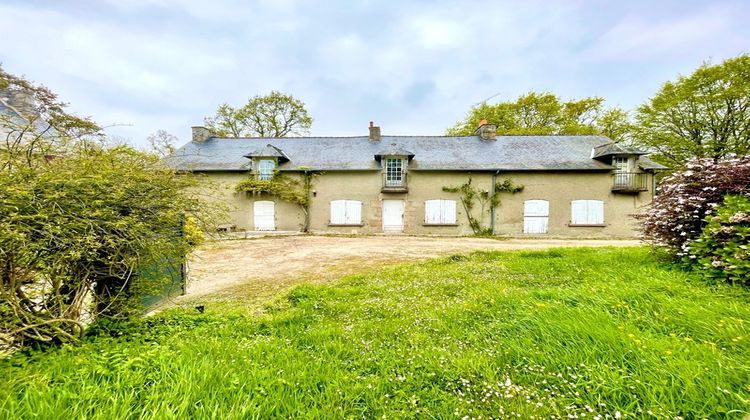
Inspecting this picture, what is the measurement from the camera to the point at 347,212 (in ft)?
45.1

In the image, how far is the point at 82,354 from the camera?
182 centimetres

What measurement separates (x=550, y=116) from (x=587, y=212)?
48.0 feet

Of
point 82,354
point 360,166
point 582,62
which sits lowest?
point 82,354

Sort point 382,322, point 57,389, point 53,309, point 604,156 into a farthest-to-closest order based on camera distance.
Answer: point 604,156 < point 382,322 < point 53,309 < point 57,389

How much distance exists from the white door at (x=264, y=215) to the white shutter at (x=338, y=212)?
3.14 meters

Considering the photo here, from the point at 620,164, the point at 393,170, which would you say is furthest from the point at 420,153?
the point at 620,164

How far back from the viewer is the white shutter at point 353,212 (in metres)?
13.7

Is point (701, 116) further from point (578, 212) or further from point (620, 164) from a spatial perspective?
point (578, 212)

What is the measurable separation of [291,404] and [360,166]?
12723 mm

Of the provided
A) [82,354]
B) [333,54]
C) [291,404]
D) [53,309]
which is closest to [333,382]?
[291,404]

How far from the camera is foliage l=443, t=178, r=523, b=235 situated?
1322cm

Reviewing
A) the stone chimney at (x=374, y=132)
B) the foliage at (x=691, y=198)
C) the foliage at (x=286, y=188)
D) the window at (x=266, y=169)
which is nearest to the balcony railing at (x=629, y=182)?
the foliage at (x=691, y=198)

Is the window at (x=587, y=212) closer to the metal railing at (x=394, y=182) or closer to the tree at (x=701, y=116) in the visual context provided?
the tree at (x=701, y=116)

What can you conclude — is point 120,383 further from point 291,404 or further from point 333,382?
point 333,382
